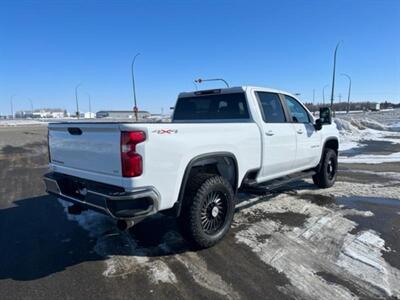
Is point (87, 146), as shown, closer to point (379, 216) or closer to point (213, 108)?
point (213, 108)

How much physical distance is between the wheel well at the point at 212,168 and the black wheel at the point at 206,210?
15 cm

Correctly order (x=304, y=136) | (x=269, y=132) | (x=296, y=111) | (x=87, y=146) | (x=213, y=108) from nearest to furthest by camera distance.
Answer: (x=87, y=146) < (x=269, y=132) < (x=213, y=108) < (x=304, y=136) < (x=296, y=111)

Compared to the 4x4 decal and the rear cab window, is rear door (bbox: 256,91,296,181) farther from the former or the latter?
the 4x4 decal

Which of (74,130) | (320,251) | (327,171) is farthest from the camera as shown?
(327,171)

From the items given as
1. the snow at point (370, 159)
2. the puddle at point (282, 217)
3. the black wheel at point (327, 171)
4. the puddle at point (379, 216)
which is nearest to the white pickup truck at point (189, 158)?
the puddle at point (282, 217)

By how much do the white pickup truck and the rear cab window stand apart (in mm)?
16

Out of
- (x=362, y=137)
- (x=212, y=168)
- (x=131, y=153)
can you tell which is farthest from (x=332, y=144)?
(x=362, y=137)

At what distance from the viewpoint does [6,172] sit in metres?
9.73

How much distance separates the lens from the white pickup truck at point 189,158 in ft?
10.9

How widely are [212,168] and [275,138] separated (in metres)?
1.30

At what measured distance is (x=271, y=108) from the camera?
5473 mm

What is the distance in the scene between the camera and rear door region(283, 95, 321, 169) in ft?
19.5

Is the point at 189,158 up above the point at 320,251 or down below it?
above

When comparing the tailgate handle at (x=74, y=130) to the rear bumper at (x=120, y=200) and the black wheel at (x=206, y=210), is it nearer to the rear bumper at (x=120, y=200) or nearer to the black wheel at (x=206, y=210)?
the rear bumper at (x=120, y=200)
